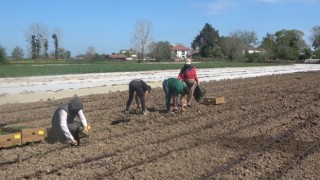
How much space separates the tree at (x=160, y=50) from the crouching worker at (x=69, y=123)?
8605cm

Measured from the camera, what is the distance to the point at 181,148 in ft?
24.0

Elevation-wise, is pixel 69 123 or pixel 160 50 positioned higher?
pixel 160 50

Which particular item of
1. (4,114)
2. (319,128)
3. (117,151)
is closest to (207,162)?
(117,151)

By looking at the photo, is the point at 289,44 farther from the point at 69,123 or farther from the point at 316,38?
the point at 69,123

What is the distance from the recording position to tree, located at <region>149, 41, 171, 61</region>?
309 feet

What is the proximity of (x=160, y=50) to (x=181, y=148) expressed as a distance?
8828 centimetres

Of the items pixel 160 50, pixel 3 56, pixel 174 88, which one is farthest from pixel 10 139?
pixel 160 50

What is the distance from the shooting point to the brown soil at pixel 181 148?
595 cm

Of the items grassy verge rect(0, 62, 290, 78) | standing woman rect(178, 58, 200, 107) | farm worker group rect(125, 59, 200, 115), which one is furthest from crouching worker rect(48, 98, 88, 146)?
grassy verge rect(0, 62, 290, 78)

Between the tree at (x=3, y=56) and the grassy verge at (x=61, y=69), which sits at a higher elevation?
the tree at (x=3, y=56)

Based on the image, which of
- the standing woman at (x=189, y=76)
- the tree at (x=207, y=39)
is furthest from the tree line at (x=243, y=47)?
the standing woman at (x=189, y=76)

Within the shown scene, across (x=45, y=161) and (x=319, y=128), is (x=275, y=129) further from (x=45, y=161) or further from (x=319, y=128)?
(x=45, y=161)

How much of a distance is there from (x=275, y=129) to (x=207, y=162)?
3.11 m

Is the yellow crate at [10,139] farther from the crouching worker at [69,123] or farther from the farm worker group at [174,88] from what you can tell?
the farm worker group at [174,88]
